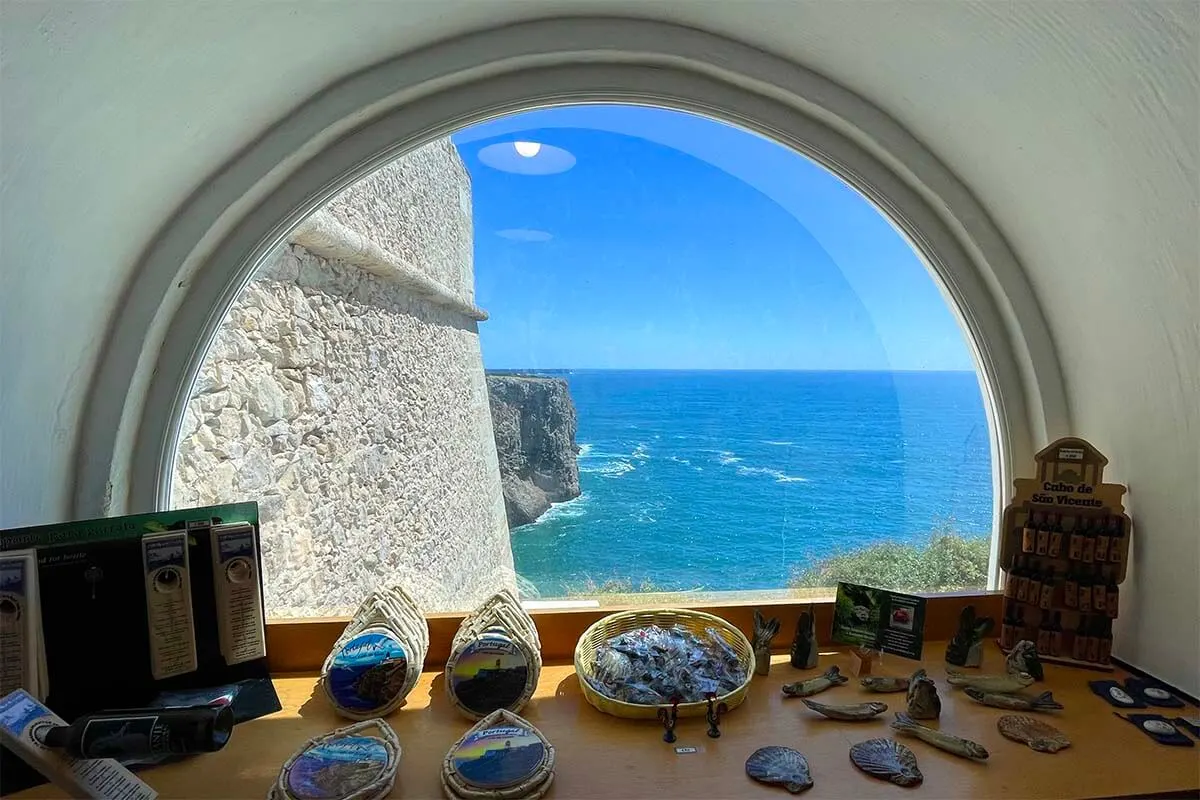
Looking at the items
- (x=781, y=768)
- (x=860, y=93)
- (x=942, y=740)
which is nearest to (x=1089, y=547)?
(x=942, y=740)

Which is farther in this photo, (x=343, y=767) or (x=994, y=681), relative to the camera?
(x=994, y=681)

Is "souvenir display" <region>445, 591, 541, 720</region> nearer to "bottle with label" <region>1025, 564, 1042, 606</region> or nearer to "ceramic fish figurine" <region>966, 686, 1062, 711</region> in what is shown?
"ceramic fish figurine" <region>966, 686, 1062, 711</region>

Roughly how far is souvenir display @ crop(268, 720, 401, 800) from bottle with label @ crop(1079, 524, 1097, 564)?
4.38ft

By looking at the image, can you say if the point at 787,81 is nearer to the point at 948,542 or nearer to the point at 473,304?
the point at 948,542

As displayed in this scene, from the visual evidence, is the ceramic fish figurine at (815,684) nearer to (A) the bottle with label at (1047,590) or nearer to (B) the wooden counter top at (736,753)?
(B) the wooden counter top at (736,753)

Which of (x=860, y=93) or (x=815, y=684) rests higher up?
(x=860, y=93)

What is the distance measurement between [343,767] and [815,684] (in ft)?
Answer: 2.78

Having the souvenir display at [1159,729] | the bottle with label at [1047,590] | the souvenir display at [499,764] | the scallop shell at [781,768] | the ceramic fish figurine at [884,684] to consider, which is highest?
the bottle with label at [1047,590]

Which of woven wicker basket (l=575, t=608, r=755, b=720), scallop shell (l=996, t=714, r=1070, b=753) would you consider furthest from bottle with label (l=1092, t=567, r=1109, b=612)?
woven wicker basket (l=575, t=608, r=755, b=720)

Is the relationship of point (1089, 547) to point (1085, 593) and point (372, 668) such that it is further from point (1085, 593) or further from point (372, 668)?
point (372, 668)

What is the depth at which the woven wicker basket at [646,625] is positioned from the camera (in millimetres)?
1074

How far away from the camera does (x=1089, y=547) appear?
1216 mm

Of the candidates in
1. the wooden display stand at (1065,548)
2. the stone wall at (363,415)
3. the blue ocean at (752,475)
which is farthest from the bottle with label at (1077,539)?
the stone wall at (363,415)

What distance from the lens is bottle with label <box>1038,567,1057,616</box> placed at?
4.15ft
